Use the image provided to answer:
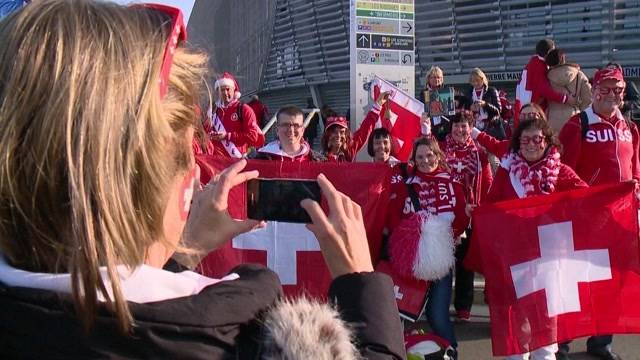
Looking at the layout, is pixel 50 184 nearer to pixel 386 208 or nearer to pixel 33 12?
pixel 33 12

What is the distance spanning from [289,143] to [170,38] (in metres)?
4.69

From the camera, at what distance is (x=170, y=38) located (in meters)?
0.99

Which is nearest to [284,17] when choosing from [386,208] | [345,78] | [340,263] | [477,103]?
[345,78]

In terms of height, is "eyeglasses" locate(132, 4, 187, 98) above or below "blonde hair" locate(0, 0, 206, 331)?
above

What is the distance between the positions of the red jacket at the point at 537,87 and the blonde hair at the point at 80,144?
687cm

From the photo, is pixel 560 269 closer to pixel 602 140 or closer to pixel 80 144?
pixel 602 140

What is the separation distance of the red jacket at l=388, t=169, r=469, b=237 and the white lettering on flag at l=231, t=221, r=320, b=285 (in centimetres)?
66

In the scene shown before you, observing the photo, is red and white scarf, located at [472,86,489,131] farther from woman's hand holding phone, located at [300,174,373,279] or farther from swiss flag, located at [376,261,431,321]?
woman's hand holding phone, located at [300,174,373,279]

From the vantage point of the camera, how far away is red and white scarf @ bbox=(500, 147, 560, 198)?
14.6 feet

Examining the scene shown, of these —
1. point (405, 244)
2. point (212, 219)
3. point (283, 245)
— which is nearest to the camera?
point (212, 219)

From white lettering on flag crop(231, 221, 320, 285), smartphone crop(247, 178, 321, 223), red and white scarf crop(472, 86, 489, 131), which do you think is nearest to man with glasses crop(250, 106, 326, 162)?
white lettering on flag crop(231, 221, 320, 285)

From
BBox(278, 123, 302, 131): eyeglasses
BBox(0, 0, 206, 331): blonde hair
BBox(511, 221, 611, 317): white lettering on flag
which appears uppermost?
BBox(278, 123, 302, 131): eyeglasses

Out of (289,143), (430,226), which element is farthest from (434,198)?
(289,143)

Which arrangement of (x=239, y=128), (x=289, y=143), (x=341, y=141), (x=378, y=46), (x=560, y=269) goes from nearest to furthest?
(x=560, y=269) < (x=289, y=143) < (x=341, y=141) < (x=378, y=46) < (x=239, y=128)
